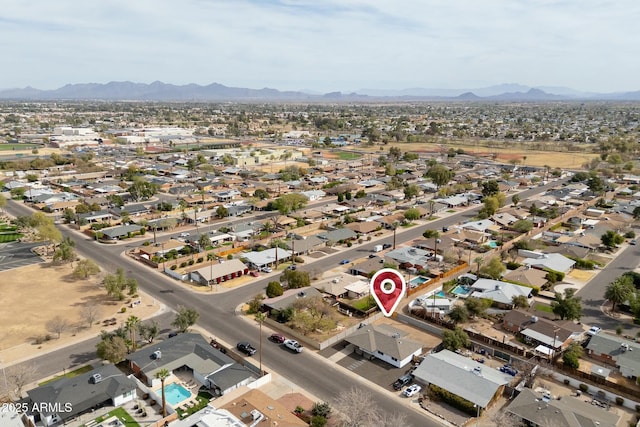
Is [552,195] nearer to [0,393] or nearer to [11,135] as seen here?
[0,393]

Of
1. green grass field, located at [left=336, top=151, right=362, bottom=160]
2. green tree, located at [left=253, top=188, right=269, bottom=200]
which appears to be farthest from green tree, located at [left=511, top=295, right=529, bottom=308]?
green grass field, located at [left=336, top=151, right=362, bottom=160]

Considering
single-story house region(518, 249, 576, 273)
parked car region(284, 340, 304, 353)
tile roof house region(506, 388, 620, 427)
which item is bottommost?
parked car region(284, 340, 304, 353)

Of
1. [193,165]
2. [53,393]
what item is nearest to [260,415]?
[53,393]

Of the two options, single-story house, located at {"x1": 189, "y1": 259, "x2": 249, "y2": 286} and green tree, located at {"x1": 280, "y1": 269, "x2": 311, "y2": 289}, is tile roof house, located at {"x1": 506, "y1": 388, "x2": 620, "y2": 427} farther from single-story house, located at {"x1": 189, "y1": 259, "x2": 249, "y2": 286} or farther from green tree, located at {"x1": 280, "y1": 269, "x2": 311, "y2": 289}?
single-story house, located at {"x1": 189, "y1": 259, "x2": 249, "y2": 286}

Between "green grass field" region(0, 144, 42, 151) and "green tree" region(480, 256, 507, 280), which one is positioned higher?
"green grass field" region(0, 144, 42, 151)

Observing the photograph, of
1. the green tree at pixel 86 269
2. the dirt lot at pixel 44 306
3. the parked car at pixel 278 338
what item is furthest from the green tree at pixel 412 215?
the green tree at pixel 86 269

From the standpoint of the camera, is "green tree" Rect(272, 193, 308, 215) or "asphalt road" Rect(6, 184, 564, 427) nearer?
"asphalt road" Rect(6, 184, 564, 427)
